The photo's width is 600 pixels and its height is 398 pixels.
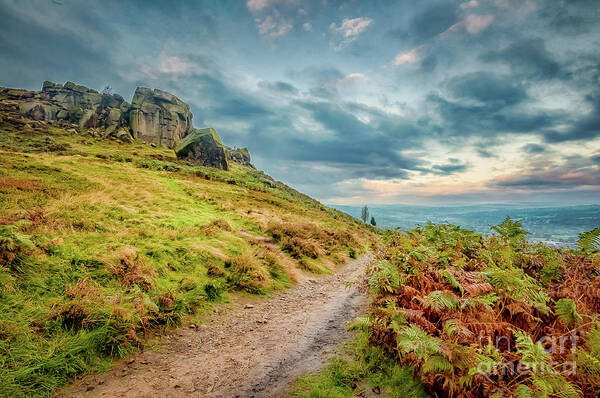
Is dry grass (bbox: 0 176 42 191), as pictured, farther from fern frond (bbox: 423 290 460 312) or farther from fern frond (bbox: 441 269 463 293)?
fern frond (bbox: 441 269 463 293)

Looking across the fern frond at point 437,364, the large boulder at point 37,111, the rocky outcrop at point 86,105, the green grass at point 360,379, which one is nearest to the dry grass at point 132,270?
the green grass at point 360,379

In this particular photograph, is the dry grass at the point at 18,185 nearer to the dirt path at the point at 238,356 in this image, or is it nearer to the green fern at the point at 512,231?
the dirt path at the point at 238,356

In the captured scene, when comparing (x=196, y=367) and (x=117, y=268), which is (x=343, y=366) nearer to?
(x=196, y=367)

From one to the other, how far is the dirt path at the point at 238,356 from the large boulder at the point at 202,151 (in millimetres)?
50706

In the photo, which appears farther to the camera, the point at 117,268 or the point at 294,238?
the point at 294,238

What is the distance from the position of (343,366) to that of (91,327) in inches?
182

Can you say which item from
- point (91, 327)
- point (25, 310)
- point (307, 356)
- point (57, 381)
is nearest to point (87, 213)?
point (25, 310)

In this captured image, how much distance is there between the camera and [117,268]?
636 centimetres

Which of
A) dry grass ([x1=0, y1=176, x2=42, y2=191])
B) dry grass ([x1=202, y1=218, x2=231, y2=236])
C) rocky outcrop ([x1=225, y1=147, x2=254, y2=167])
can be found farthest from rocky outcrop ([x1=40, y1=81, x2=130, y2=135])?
dry grass ([x1=202, y1=218, x2=231, y2=236])

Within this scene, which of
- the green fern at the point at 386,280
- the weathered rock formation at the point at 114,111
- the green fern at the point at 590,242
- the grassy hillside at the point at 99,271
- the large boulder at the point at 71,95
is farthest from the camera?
the large boulder at the point at 71,95

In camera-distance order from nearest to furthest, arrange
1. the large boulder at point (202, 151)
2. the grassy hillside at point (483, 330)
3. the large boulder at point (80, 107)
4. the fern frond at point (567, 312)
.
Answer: the grassy hillside at point (483, 330) → the fern frond at point (567, 312) → the large boulder at point (202, 151) → the large boulder at point (80, 107)

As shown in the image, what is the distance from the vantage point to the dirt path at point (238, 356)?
383 centimetres

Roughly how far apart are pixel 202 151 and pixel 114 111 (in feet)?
195

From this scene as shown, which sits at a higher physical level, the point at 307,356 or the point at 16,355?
the point at 16,355
